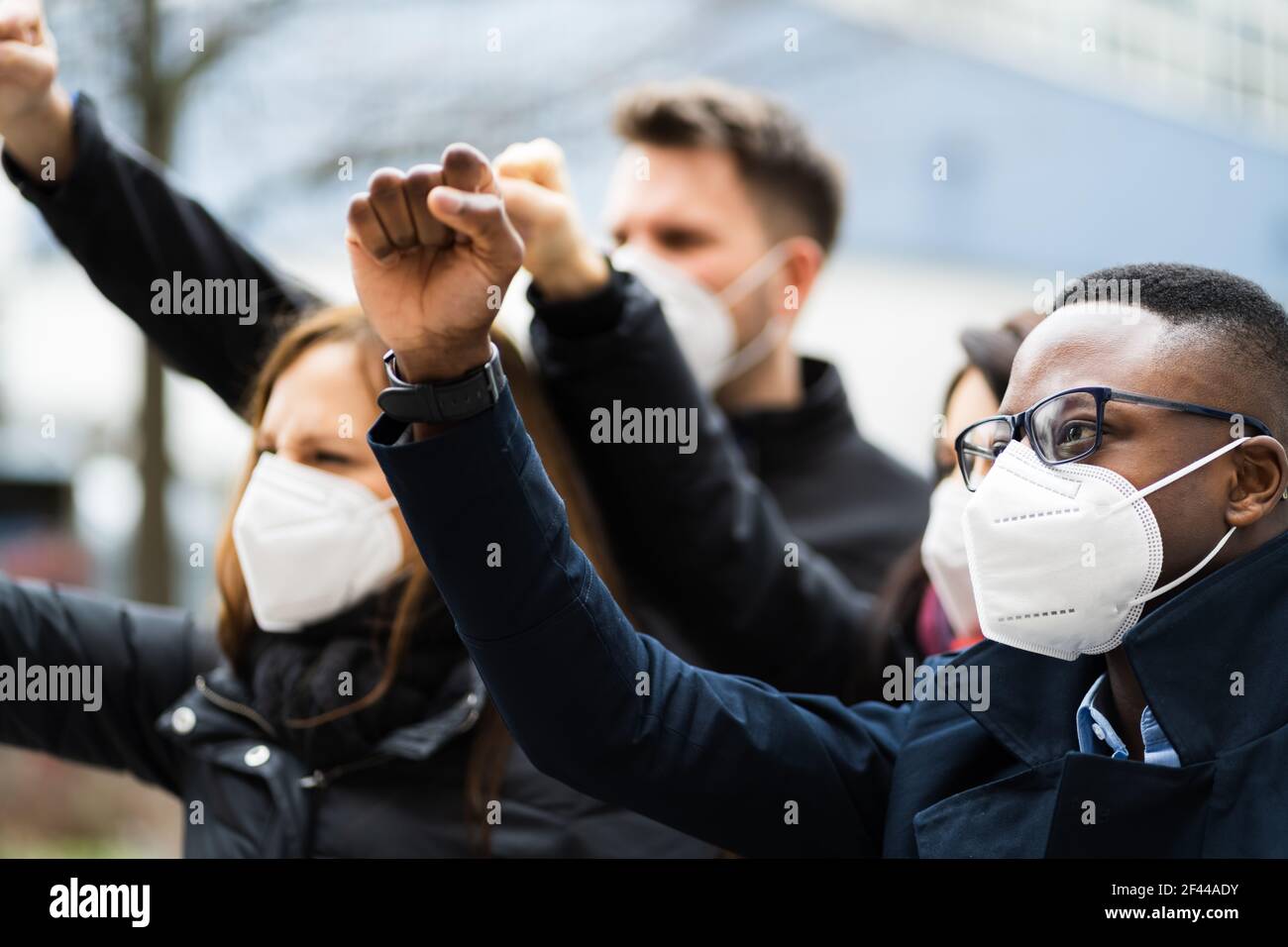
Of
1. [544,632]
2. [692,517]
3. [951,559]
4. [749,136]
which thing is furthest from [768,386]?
[544,632]

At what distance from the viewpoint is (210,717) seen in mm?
2561

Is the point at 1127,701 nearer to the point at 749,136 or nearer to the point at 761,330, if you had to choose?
the point at 761,330

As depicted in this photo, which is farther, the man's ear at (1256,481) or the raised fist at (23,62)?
the raised fist at (23,62)

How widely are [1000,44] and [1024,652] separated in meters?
8.72

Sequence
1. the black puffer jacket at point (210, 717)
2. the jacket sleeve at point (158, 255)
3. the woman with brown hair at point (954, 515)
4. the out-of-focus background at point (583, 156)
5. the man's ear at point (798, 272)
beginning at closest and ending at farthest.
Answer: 1. the black puffer jacket at point (210, 717)
2. the jacket sleeve at point (158, 255)
3. the woman with brown hair at point (954, 515)
4. the man's ear at point (798, 272)
5. the out-of-focus background at point (583, 156)

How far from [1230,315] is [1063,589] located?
1.39 feet

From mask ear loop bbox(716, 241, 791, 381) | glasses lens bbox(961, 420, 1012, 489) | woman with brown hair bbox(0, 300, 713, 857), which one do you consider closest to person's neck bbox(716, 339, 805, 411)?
mask ear loop bbox(716, 241, 791, 381)

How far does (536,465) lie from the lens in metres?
1.87

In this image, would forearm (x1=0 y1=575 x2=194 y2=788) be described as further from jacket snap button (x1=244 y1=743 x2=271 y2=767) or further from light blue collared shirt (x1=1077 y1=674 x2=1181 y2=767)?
light blue collared shirt (x1=1077 y1=674 x2=1181 y2=767)

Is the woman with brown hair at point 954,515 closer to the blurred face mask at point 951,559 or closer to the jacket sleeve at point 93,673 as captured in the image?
the blurred face mask at point 951,559

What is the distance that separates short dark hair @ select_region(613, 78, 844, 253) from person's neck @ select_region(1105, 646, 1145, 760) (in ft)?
6.99

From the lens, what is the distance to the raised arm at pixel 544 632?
1767 mm

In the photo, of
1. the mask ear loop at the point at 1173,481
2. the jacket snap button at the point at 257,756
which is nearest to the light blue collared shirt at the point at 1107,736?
the mask ear loop at the point at 1173,481

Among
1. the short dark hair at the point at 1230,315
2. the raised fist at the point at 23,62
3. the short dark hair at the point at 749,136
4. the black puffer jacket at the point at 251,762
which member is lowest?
the black puffer jacket at the point at 251,762
